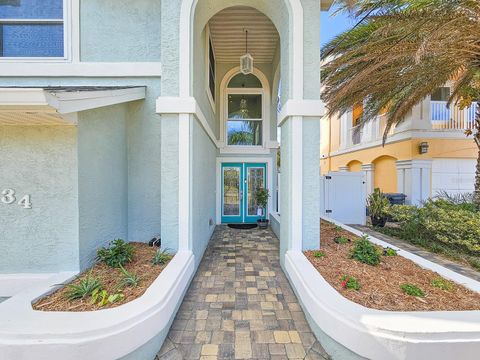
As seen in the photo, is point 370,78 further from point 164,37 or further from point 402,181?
point 402,181

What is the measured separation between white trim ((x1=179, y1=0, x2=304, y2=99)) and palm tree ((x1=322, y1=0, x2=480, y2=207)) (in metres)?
1.82

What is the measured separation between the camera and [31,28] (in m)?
4.86

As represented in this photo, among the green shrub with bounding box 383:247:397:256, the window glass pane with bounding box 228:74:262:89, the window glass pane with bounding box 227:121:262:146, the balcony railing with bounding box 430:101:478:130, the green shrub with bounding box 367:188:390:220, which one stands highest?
the window glass pane with bounding box 228:74:262:89

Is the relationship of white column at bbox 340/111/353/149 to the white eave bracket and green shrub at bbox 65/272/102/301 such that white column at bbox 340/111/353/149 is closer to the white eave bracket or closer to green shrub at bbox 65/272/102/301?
the white eave bracket

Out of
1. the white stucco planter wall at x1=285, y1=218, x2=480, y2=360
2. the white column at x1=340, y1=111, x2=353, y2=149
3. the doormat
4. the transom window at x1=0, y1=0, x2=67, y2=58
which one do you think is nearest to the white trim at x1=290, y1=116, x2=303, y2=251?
the white stucco planter wall at x1=285, y1=218, x2=480, y2=360

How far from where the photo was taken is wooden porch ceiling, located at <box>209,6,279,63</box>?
6538 millimetres

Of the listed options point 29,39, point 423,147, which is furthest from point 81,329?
point 423,147

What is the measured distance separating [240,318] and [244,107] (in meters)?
7.70

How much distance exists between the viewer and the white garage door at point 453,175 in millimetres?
10516

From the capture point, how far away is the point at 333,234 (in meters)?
5.39

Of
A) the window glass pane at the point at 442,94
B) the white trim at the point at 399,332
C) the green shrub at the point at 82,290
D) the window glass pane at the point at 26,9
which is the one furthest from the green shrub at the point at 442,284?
the window glass pane at the point at 442,94

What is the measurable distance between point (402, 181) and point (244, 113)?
7.73 metres

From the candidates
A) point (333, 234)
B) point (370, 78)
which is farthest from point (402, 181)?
point (333, 234)

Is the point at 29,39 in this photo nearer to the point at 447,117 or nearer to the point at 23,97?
the point at 23,97
